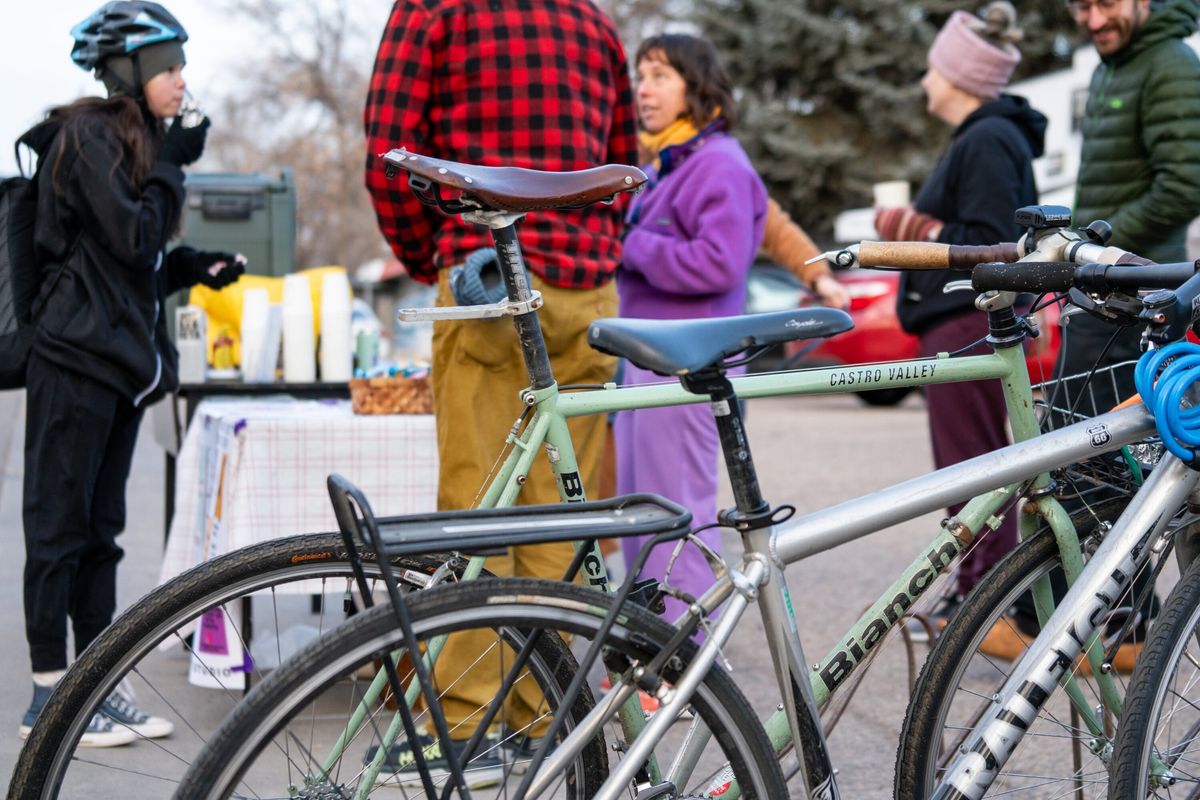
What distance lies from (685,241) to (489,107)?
3.52 feet

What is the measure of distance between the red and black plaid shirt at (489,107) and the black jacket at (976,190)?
5.29 feet

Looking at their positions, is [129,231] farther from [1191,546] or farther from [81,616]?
[1191,546]

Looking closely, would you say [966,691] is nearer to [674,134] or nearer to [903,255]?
[903,255]

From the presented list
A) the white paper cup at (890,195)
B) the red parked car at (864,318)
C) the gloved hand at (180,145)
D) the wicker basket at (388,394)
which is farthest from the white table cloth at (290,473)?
the red parked car at (864,318)

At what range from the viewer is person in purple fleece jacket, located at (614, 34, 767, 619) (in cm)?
443

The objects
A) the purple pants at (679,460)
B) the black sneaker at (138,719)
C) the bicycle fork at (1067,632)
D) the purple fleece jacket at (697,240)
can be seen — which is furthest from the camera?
the purple pants at (679,460)

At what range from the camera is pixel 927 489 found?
242cm

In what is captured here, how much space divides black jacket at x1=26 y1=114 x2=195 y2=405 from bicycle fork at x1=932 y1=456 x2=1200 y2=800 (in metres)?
2.32

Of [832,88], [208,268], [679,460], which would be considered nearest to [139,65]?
[208,268]

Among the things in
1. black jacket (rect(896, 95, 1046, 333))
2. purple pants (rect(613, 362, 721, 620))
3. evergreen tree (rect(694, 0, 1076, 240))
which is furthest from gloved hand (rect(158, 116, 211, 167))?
evergreen tree (rect(694, 0, 1076, 240))

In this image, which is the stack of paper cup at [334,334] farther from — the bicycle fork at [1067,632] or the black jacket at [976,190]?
the bicycle fork at [1067,632]

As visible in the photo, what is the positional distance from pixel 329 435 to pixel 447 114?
1.12m

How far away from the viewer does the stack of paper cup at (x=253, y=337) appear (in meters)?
5.10

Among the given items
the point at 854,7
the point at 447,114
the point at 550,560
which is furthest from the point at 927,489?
the point at 854,7
